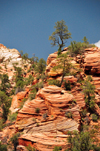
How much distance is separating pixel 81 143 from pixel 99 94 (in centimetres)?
1065

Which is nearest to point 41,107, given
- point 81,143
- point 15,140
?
point 15,140

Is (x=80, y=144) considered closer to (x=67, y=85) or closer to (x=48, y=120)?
(x=48, y=120)

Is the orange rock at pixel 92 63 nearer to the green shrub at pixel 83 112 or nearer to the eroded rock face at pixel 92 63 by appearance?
the eroded rock face at pixel 92 63

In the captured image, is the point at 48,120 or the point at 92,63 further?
the point at 92,63

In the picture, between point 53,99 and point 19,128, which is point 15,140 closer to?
point 19,128

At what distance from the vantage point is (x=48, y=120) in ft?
39.9

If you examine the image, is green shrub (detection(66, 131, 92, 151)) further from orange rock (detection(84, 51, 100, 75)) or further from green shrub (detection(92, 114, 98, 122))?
orange rock (detection(84, 51, 100, 75))

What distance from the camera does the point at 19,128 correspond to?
11.8 meters


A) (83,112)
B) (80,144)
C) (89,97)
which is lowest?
(80,144)

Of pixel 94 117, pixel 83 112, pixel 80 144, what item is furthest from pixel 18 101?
pixel 80 144

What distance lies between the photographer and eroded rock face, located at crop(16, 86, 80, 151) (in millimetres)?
10172

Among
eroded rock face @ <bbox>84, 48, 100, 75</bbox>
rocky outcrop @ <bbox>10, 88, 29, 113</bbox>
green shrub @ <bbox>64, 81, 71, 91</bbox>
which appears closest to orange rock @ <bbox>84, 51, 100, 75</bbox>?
eroded rock face @ <bbox>84, 48, 100, 75</bbox>

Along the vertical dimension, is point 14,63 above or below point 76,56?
above

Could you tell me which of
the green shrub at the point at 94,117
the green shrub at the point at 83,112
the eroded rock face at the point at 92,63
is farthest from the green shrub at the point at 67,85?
the eroded rock face at the point at 92,63
